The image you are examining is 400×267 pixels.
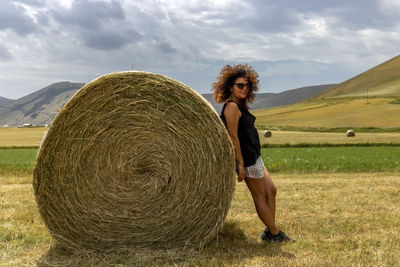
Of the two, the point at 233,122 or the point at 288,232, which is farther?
the point at 288,232

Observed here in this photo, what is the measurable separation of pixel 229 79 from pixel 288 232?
2.19m

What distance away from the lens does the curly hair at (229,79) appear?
522cm

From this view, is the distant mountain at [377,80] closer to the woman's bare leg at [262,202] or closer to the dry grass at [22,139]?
the dry grass at [22,139]

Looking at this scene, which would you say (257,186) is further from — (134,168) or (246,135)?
(134,168)

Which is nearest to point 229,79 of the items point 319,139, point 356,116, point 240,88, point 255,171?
point 240,88

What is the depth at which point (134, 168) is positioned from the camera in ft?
15.9

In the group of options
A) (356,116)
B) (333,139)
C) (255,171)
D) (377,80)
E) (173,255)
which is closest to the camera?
(173,255)

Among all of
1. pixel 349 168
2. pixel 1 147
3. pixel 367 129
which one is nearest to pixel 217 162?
pixel 349 168

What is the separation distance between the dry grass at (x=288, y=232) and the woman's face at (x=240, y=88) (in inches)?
71.0

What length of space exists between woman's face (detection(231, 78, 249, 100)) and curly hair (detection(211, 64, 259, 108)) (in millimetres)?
64

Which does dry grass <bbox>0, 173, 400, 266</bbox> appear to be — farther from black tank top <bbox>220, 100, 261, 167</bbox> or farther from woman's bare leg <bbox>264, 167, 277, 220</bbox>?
black tank top <bbox>220, 100, 261, 167</bbox>

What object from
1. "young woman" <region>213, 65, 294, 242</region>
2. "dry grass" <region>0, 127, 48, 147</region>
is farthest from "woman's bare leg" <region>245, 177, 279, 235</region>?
"dry grass" <region>0, 127, 48, 147</region>

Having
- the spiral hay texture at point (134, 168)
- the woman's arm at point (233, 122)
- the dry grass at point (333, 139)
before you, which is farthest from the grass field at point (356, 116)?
the spiral hay texture at point (134, 168)

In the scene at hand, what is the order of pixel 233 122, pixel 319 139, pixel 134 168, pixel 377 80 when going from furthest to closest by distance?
pixel 377 80, pixel 319 139, pixel 233 122, pixel 134 168
